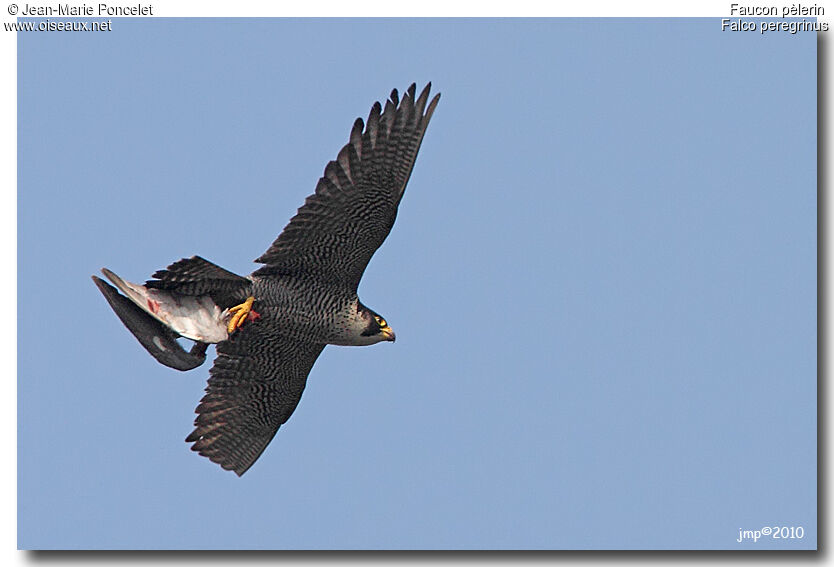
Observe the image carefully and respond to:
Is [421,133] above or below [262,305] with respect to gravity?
above

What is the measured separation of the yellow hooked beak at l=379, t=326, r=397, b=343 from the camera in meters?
11.7

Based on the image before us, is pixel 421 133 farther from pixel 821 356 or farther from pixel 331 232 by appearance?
pixel 821 356

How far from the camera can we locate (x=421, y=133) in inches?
427

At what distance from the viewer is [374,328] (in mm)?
11602

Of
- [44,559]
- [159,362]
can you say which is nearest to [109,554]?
[44,559]

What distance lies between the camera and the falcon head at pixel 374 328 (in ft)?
37.9

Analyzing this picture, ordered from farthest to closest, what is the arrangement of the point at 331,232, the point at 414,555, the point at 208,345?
the point at 208,345, the point at 331,232, the point at 414,555

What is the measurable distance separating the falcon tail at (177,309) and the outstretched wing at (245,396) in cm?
80

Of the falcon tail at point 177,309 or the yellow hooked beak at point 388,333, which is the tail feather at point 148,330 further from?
the yellow hooked beak at point 388,333

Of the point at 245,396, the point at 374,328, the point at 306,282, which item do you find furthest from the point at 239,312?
the point at 245,396

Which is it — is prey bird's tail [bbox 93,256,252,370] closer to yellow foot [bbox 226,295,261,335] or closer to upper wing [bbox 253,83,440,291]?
yellow foot [bbox 226,295,261,335]

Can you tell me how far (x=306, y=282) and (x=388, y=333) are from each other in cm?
87

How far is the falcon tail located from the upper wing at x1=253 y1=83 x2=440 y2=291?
514 mm

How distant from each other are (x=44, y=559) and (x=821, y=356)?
19.9ft
